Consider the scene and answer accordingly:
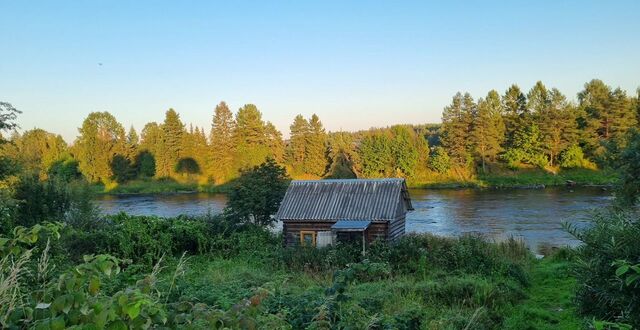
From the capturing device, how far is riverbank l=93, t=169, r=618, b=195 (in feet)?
162

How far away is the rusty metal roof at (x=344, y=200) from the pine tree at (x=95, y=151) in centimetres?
4945

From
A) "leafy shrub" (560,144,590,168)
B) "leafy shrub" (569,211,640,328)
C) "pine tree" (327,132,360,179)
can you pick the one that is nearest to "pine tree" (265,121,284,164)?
"pine tree" (327,132,360,179)

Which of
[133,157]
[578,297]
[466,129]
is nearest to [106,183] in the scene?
[133,157]

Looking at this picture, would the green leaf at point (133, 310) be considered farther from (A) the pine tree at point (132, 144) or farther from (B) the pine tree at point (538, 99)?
(A) the pine tree at point (132, 144)

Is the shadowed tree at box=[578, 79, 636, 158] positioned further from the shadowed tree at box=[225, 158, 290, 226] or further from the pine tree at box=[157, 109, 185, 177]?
the pine tree at box=[157, 109, 185, 177]

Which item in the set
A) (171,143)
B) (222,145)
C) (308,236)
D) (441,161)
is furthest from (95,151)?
(308,236)

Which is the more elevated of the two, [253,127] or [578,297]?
[253,127]

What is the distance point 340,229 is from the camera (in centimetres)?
1780

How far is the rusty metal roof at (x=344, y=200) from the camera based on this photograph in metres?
18.8

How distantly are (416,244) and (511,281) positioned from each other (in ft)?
13.6

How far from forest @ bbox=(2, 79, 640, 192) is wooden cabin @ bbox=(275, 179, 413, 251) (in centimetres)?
3247

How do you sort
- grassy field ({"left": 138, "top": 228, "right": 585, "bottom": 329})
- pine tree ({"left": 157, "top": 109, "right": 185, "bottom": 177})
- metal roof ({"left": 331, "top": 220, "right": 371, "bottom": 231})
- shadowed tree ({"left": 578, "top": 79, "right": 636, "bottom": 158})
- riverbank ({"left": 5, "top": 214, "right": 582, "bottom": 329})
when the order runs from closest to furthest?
riverbank ({"left": 5, "top": 214, "right": 582, "bottom": 329})
grassy field ({"left": 138, "top": 228, "right": 585, "bottom": 329})
metal roof ({"left": 331, "top": 220, "right": 371, "bottom": 231})
shadowed tree ({"left": 578, "top": 79, "right": 636, "bottom": 158})
pine tree ({"left": 157, "top": 109, "right": 185, "bottom": 177})

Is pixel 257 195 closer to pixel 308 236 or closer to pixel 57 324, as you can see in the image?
pixel 308 236

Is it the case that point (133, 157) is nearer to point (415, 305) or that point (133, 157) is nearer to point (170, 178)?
point (170, 178)
